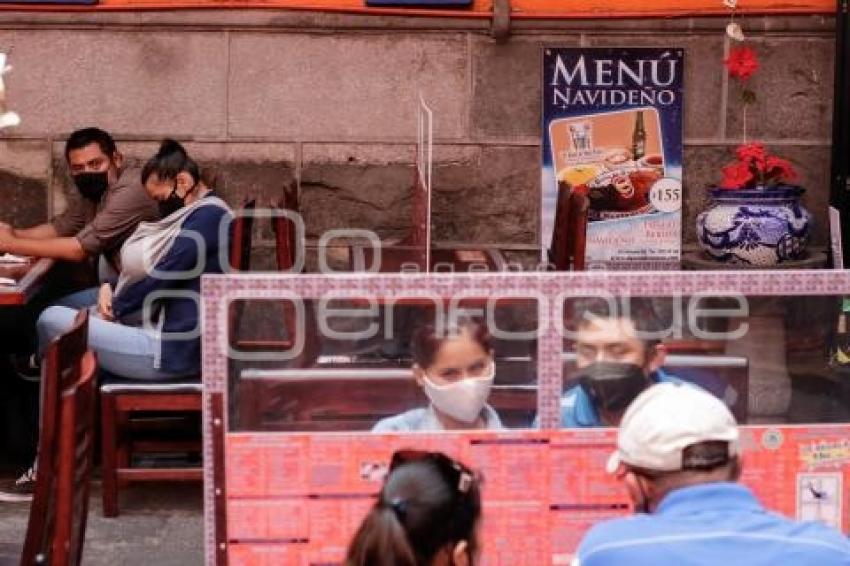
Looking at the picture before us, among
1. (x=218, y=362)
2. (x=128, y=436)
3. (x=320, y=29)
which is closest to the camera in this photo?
(x=218, y=362)

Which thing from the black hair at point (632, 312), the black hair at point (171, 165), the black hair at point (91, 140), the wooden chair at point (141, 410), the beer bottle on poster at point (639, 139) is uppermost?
the beer bottle on poster at point (639, 139)

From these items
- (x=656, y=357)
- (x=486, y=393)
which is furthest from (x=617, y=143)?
(x=486, y=393)

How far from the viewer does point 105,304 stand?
263 inches

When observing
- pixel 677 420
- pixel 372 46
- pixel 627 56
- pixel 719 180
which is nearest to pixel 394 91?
pixel 372 46

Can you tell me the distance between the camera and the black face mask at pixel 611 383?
400 cm

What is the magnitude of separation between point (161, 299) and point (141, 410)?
0.47m

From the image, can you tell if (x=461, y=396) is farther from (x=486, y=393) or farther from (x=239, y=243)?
(x=239, y=243)

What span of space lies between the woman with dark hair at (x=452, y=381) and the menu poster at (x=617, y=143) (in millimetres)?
4677

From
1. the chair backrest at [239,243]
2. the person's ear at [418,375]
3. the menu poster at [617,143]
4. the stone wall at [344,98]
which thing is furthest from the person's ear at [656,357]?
Answer: the stone wall at [344,98]

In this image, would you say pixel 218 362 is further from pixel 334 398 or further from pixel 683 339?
pixel 683 339

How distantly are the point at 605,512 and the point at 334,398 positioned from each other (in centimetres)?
76

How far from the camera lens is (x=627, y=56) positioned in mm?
8680

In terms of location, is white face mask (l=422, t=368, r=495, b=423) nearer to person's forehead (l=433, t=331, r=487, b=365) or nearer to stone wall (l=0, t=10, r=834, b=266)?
person's forehead (l=433, t=331, r=487, b=365)

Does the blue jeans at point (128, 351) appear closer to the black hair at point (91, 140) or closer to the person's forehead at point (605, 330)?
the black hair at point (91, 140)
